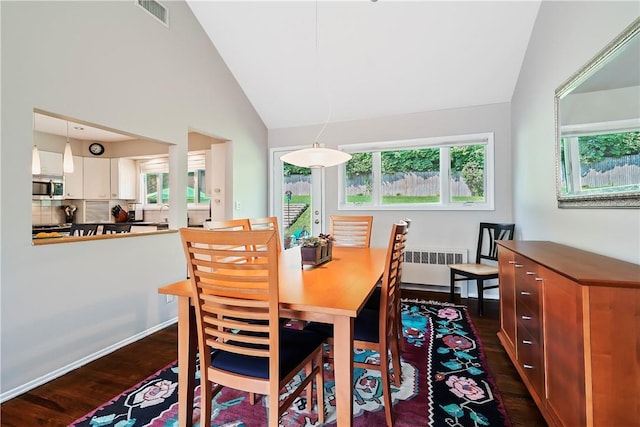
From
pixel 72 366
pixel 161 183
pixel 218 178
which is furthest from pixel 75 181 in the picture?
pixel 72 366

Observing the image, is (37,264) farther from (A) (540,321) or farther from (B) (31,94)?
(A) (540,321)

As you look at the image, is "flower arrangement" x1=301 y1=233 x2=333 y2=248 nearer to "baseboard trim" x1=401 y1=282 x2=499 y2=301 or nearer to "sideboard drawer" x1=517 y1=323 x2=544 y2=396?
"sideboard drawer" x1=517 y1=323 x2=544 y2=396

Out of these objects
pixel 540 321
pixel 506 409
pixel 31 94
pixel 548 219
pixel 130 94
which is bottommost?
pixel 506 409

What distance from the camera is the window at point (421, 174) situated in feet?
12.5

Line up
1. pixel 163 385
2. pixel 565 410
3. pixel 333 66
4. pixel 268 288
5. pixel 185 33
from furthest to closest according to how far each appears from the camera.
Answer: pixel 333 66
pixel 185 33
pixel 163 385
pixel 565 410
pixel 268 288

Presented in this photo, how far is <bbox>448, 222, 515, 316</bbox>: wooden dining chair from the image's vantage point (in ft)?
10.2

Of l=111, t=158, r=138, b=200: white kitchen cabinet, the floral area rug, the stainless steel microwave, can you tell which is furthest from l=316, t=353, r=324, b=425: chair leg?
l=111, t=158, r=138, b=200: white kitchen cabinet

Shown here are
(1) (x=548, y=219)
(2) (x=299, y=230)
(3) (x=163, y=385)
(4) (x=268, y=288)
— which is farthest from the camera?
(2) (x=299, y=230)

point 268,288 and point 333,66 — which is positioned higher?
point 333,66

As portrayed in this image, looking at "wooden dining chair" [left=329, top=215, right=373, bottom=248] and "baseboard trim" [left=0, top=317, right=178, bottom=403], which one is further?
"wooden dining chair" [left=329, top=215, right=373, bottom=248]

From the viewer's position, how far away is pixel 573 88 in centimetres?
204

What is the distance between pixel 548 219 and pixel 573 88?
1.01 meters

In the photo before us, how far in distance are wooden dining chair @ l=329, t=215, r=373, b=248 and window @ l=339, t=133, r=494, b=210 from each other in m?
1.16

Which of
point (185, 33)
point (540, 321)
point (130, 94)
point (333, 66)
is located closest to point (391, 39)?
point (333, 66)
